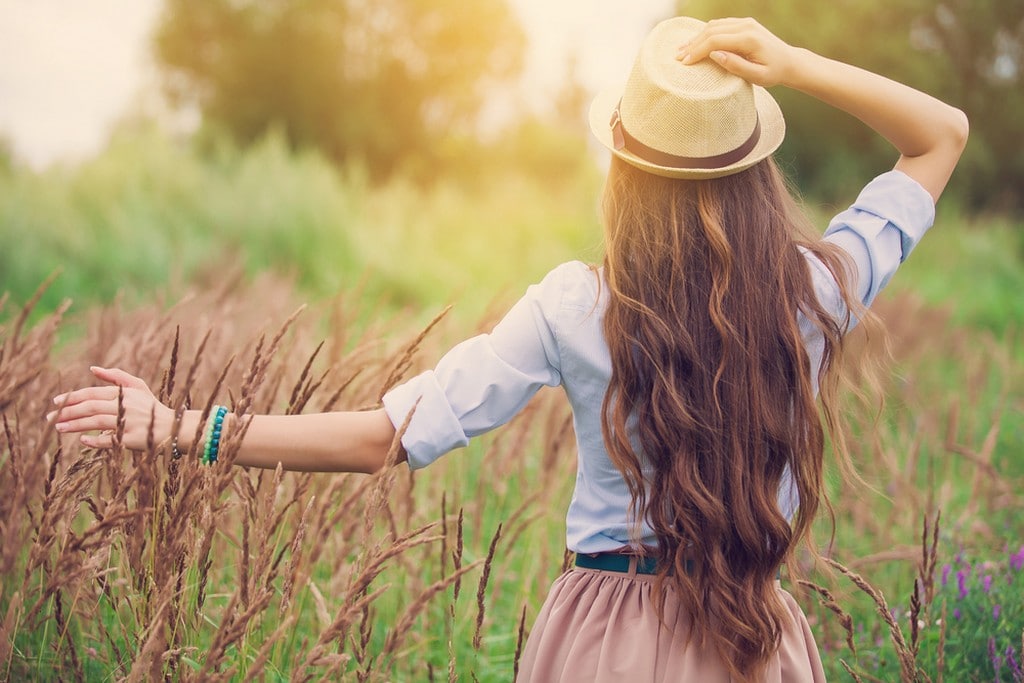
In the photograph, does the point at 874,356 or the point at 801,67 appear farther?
the point at 874,356

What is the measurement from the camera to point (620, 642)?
151 cm

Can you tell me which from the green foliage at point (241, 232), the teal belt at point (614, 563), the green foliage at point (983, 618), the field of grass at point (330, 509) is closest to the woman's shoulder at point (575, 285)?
the field of grass at point (330, 509)

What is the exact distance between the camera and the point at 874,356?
1803 millimetres

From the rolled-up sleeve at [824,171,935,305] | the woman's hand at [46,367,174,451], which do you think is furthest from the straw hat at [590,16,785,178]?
the woman's hand at [46,367,174,451]

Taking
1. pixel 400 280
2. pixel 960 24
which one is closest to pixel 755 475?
pixel 400 280

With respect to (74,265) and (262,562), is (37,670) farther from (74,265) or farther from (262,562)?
(74,265)

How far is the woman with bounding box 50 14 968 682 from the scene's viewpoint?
1.45 m

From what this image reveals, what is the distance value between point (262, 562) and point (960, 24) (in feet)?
71.4

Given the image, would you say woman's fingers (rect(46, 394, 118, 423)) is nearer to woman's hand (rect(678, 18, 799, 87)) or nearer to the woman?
the woman

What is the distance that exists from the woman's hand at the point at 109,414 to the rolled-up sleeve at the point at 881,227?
1238mm

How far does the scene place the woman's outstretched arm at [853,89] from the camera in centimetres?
155

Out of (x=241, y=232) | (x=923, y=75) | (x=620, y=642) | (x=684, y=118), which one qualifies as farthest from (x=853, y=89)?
(x=923, y=75)

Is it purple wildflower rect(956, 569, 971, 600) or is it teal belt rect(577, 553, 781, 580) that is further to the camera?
purple wildflower rect(956, 569, 971, 600)

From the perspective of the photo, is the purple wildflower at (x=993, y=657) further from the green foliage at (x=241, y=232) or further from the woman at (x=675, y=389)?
the green foliage at (x=241, y=232)
